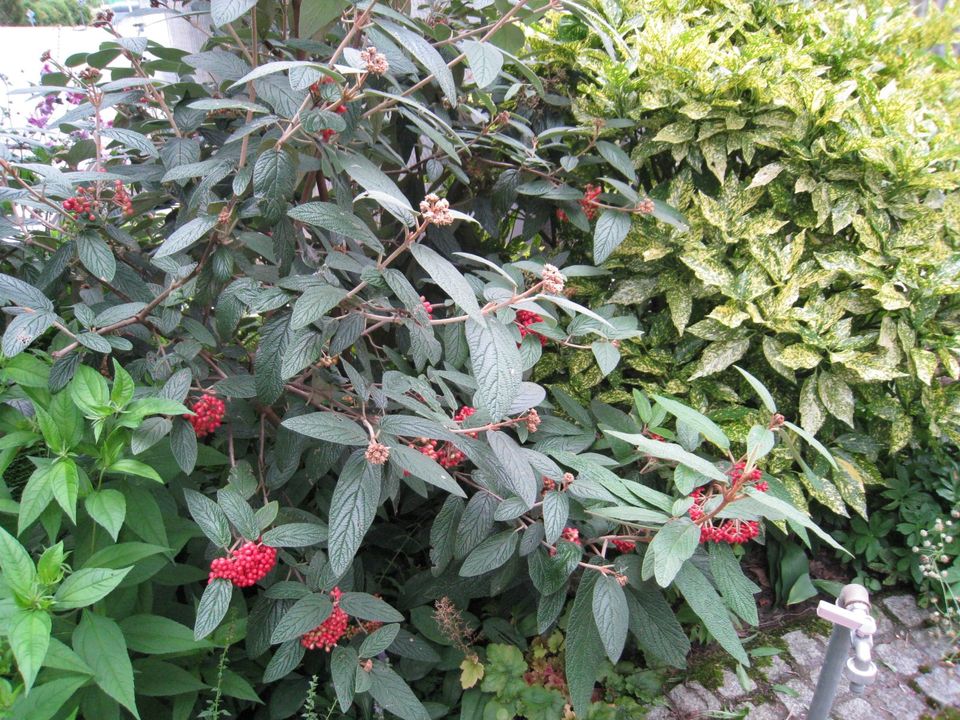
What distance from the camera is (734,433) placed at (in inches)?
66.2

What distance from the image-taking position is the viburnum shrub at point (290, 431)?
41.3 inches

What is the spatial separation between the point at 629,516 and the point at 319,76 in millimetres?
897

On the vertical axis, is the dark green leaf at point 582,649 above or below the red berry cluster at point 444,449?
below

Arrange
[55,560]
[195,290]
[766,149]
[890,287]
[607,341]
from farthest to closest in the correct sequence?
1. [766,149]
2. [890,287]
3. [607,341]
4. [195,290]
5. [55,560]

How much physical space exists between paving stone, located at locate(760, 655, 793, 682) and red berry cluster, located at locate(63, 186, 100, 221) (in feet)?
6.51

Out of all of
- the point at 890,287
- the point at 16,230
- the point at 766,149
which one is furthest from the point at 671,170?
the point at 16,230

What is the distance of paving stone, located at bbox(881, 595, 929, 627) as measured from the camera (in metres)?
1.98

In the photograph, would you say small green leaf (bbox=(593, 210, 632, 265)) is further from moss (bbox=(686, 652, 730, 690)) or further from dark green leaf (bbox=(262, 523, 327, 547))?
moss (bbox=(686, 652, 730, 690))

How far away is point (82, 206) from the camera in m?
1.30

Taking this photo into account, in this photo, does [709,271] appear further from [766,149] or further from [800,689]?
[800,689]

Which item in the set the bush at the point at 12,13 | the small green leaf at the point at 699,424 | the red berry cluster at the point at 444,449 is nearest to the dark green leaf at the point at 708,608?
the small green leaf at the point at 699,424

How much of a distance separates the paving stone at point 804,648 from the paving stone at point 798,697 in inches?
3.0

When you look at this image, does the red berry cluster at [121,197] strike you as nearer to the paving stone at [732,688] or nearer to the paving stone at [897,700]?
the paving stone at [732,688]

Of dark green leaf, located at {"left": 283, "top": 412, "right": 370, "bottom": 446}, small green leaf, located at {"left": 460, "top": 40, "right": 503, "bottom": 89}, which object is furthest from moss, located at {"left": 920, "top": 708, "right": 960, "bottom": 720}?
small green leaf, located at {"left": 460, "top": 40, "right": 503, "bottom": 89}
